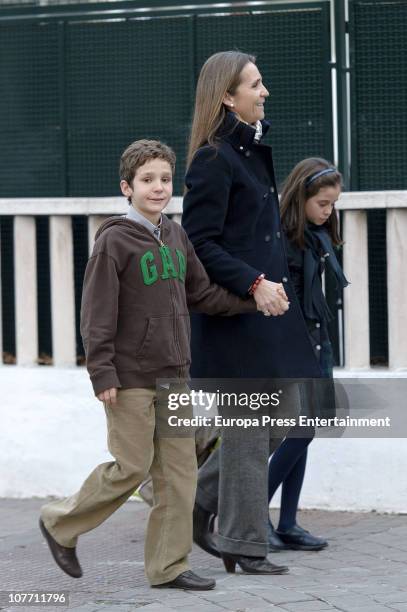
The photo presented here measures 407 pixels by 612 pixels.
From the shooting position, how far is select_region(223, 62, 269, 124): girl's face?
5691 millimetres

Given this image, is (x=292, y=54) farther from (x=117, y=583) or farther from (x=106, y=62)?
(x=117, y=583)

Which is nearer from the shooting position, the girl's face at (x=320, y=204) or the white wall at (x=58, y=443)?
the girl's face at (x=320, y=204)

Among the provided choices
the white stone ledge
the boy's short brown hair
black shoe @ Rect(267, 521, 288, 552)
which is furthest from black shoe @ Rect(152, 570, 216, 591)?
the white stone ledge

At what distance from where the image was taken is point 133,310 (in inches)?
210

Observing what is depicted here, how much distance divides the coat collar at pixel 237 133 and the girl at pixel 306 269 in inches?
26.7

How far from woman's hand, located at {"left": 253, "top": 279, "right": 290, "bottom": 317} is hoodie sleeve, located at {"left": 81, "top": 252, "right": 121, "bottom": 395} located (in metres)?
0.57

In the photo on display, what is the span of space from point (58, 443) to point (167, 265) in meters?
2.58

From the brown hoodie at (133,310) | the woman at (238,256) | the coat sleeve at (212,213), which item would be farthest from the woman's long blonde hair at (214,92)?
the brown hoodie at (133,310)

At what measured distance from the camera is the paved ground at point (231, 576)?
5.21 metres

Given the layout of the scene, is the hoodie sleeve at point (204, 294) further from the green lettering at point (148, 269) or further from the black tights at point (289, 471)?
the black tights at point (289, 471)

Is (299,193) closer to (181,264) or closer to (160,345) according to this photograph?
(181,264)

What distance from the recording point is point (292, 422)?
5754 mm

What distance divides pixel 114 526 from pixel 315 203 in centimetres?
199

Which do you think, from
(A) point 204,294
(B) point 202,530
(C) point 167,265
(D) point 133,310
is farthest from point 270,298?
(B) point 202,530
